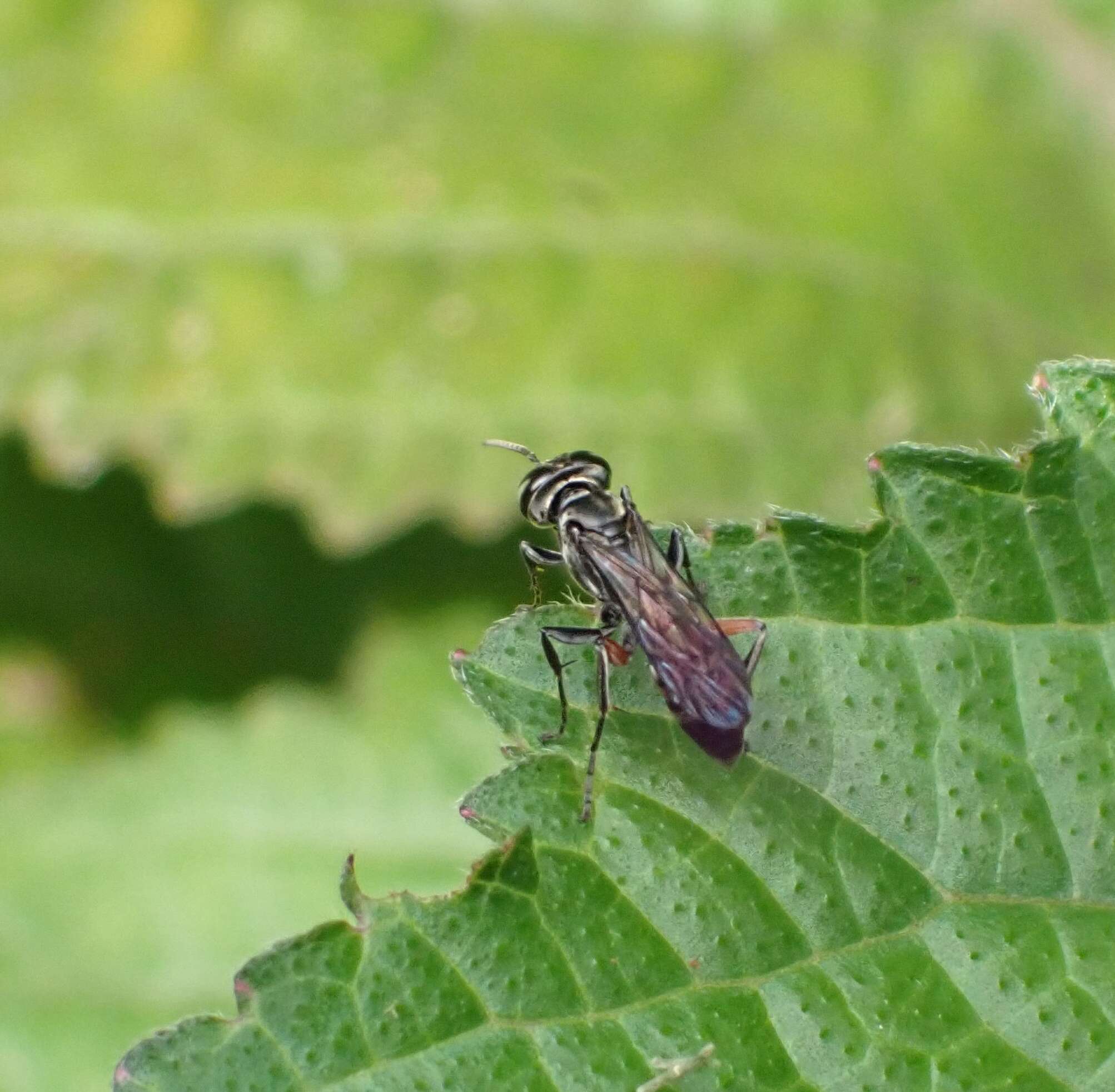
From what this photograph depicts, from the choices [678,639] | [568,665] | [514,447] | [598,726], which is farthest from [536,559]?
[598,726]

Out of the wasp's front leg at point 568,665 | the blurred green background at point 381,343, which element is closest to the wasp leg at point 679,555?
the wasp's front leg at point 568,665

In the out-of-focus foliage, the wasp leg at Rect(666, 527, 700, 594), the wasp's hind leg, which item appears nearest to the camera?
the wasp's hind leg

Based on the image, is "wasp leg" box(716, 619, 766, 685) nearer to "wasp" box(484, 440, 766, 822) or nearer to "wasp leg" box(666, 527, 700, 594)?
"wasp" box(484, 440, 766, 822)

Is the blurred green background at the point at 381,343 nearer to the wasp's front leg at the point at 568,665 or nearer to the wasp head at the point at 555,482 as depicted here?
the wasp head at the point at 555,482

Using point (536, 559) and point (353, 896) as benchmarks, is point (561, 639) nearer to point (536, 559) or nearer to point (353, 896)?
point (353, 896)

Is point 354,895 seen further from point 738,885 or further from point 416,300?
point 416,300

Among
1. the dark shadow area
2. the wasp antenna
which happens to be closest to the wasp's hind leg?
the wasp antenna

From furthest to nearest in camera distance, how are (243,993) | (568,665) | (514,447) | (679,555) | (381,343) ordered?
(381,343)
(514,447)
(679,555)
(568,665)
(243,993)
